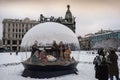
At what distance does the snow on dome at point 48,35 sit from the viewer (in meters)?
11.3

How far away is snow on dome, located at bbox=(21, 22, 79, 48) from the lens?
37.0 ft

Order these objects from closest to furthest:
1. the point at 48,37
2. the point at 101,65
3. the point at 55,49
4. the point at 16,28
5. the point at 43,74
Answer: the point at 101,65, the point at 43,74, the point at 55,49, the point at 48,37, the point at 16,28

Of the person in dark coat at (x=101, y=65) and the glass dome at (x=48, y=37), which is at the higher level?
the glass dome at (x=48, y=37)

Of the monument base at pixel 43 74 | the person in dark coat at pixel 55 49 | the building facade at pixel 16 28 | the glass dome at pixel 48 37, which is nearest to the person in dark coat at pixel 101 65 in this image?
the monument base at pixel 43 74

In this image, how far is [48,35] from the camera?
11.3 meters

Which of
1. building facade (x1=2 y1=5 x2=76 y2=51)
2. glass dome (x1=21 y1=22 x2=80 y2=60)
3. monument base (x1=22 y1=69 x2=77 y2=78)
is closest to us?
monument base (x1=22 y1=69 x2=77 y2=78)

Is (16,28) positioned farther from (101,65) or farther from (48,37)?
(101,65)

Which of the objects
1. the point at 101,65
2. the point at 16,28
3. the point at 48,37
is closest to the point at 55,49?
the point at 48,37

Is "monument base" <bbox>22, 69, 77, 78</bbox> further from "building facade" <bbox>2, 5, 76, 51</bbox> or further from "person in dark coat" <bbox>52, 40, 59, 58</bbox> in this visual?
"building facade" <bbox>2, 5, 76, 51</bbox>

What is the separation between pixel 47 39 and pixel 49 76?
1819 millimetres

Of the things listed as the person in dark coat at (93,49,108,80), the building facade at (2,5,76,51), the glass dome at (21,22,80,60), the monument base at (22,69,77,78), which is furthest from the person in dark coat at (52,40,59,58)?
the building facade at (2,5,76,51)

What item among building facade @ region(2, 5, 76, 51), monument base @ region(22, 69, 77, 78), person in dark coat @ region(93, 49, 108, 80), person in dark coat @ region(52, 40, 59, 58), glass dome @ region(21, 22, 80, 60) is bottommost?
monument base @ region(22, 69, 77, 78)

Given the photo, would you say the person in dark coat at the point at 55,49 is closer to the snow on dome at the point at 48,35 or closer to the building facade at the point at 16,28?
the snow on dome at the point at 48,35

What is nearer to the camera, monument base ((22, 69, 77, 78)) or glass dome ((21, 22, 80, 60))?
monument base ((22, 69, 77, 78))
